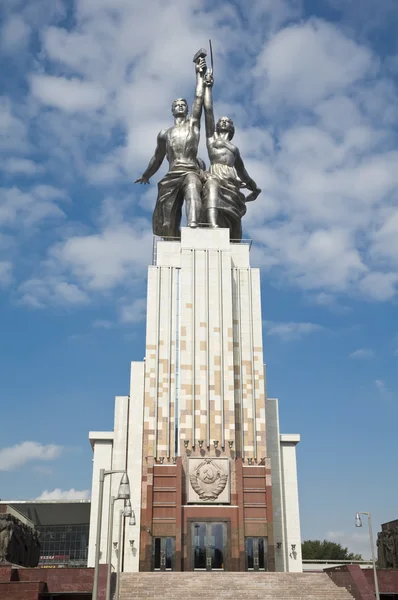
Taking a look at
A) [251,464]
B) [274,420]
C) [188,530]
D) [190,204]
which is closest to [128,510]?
[188,530]

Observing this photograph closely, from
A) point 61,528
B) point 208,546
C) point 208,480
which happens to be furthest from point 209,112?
point 61,528

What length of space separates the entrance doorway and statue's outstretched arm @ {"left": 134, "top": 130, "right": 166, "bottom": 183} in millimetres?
23955

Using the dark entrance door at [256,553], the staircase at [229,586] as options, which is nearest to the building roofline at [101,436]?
the dark entrance door at [256,553]

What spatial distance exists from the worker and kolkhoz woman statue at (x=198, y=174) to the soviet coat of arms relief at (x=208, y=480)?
14746mm

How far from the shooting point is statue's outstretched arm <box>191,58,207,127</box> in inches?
1710

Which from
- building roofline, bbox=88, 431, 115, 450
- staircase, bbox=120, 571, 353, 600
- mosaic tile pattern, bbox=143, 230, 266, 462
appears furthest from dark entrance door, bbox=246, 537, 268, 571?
building roofline, bbox=88, 431, 115, 450

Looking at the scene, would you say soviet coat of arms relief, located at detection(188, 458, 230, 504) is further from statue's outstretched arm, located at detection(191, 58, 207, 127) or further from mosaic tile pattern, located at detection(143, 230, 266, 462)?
statue's outstretched arm, located at detection(191, 58, 207, 127)

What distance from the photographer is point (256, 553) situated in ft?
106

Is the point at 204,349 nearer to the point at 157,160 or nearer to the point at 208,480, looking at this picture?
the point at 208,480

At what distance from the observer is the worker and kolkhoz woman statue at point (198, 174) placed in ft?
137

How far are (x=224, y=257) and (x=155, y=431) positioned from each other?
1100 centimetres

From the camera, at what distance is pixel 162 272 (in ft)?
129

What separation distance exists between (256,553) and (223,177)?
75.0ft

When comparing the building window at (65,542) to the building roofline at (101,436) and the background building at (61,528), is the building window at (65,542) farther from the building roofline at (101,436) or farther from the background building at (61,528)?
the building roofline at (101,436)
